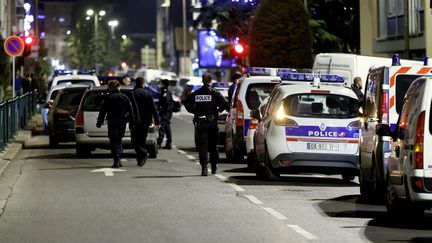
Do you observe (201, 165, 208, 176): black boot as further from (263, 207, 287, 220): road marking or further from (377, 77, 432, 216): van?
(377, 77, 432, 216): van

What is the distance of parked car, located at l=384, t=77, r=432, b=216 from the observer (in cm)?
1335

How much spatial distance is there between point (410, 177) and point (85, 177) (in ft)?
30.6

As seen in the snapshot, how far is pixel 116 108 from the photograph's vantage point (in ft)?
79.8

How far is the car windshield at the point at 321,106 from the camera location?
66.3ft

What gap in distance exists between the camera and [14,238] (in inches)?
507

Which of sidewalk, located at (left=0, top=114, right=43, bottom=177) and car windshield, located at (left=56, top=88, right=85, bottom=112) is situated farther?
car windshield, located at (left=56, top=88, right=85, bottom=112)

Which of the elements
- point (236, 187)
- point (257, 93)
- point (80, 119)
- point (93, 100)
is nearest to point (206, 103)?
point (236, 187)

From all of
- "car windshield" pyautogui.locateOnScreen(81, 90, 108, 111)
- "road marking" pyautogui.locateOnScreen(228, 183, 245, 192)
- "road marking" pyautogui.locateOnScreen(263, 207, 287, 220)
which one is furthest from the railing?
"road marking" pyautogui.locateOnScreen(263, 207, 287, 220)

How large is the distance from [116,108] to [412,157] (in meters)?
11.5

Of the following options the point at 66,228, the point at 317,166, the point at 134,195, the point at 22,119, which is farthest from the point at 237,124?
the point at 22,119

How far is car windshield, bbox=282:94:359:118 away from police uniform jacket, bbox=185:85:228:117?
170cm

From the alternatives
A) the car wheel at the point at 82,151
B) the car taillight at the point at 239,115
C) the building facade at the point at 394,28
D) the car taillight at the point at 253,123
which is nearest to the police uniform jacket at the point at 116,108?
the car taillight at the point at 239,115

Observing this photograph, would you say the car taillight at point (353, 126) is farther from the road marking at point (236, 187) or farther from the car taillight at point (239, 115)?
the car taillight at point (239, 115)

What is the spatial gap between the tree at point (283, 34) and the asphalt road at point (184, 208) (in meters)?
26.6
